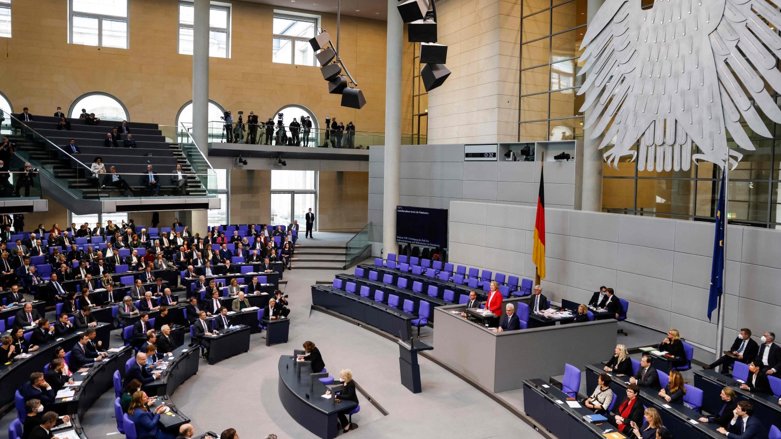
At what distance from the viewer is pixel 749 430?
7.37m

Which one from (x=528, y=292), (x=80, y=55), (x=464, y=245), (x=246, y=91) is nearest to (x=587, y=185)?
(x=528, y=292)

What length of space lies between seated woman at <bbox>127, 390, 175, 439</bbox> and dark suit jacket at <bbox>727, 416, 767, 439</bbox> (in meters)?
7.03

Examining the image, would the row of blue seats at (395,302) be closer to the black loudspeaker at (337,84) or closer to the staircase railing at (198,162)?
the black loudspeaker at (337,84)

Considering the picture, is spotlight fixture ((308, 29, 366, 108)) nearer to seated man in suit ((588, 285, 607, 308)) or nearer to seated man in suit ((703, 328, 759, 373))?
seated man in suit ((588, 285, 607, 308))

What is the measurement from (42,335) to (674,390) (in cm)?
1044

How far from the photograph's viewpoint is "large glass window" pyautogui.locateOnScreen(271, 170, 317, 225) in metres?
32.2

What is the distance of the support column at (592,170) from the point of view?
1708cm

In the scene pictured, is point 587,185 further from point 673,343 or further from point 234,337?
point 234,337

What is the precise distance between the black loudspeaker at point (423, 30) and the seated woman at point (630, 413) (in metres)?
8.04

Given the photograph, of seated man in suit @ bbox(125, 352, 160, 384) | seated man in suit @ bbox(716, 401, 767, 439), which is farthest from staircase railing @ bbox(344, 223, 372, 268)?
seated man in suit @ bbox(716, 401, 767, 439)

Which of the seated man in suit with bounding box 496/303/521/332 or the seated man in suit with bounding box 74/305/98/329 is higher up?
the seated man in suit with bounding box 496/303/521/332

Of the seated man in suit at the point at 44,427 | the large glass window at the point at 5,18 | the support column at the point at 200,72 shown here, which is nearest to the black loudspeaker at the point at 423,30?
the seated man in suit at the point at 44,427

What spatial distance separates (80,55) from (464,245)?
61.5 feet

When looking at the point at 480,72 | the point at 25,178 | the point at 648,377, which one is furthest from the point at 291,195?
the point at 648,377
